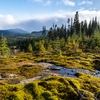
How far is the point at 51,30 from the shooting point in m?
187

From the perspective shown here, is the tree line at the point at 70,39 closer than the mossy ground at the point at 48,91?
No

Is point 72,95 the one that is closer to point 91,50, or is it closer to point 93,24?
point 91,50

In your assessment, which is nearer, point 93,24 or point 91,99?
point 91,99

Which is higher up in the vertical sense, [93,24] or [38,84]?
[93,24]

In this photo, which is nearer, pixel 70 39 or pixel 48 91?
pixel 48 91

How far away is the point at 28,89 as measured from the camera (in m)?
23.2

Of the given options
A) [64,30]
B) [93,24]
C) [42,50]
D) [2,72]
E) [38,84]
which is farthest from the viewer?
[64,30]

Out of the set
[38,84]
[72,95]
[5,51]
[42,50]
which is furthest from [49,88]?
[42,50]

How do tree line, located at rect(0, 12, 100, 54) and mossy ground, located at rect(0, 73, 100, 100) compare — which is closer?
mossy ground, located at rect(0, 73, 100, 100)

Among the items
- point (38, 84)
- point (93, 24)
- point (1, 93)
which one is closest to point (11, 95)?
point (1, 93)

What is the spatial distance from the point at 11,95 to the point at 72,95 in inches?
308

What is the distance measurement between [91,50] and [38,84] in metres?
86.4

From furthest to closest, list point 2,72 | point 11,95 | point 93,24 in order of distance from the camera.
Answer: point 93,24 → point 2,72 → point 11,95

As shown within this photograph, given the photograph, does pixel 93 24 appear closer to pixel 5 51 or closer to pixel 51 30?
pixel 51 30
